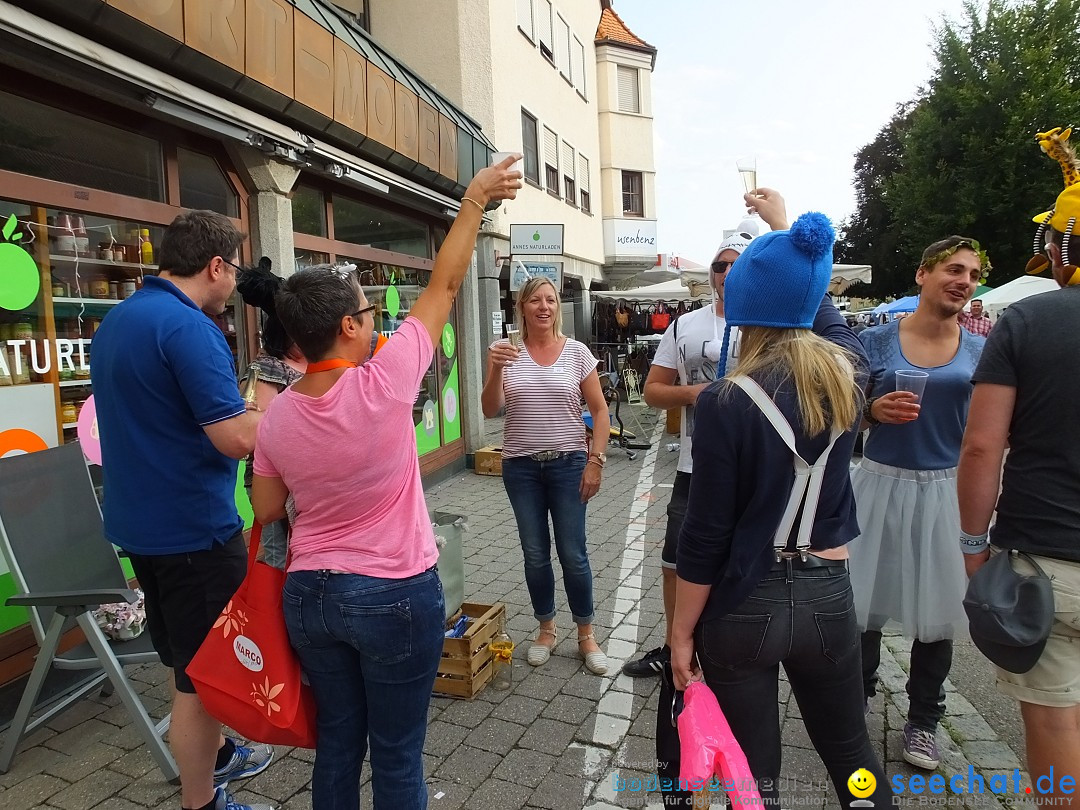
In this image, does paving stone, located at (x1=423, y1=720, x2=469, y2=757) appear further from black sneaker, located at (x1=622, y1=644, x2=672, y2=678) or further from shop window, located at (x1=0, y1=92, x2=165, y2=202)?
shop window, located at (x1=0, y1=92, x2=165, y2=202)

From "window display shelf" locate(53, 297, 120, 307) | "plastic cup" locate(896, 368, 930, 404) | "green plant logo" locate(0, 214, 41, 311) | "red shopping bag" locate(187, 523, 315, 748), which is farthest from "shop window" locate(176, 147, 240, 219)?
"plastic cup" locate(896, 368, 930, 404)

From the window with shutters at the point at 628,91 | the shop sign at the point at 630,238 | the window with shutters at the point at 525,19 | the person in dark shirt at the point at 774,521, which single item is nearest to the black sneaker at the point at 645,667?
the person in dark shirt at the point at 774,521

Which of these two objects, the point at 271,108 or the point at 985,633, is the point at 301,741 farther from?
the point at 271,108

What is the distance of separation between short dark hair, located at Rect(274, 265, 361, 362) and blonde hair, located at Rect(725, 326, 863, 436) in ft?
3.32

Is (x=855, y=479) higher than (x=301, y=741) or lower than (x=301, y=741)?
higher

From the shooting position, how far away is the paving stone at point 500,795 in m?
2.62

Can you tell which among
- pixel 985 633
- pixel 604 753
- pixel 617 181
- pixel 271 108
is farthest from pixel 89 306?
pixel 617 181

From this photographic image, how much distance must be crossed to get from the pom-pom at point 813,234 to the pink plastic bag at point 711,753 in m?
1.15

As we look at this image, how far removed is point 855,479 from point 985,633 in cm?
128

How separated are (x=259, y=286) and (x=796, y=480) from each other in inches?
71.4

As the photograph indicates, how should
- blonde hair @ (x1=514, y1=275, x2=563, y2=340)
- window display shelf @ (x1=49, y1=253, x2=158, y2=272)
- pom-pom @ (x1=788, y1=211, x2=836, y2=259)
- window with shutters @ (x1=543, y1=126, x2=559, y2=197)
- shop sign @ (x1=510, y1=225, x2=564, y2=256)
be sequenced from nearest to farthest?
1. pom-pom @ (x1=788, y1=211, x2=836, y2=259)
2. blonde hair @ (x1=514, y1=275, x2=563, y2=340)
3. window display shelf @ (x1=49, y1=253, x2=158, y2=272)
4. shop sign @ (x1=510, y1=225, x2=564, y2=256)
5. window with shutters @ (x1=543, y1=126, x2=559, y2=197)

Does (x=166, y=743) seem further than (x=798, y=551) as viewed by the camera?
Yes

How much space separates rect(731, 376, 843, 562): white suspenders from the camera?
169 centimetres

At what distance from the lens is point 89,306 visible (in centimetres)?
423
